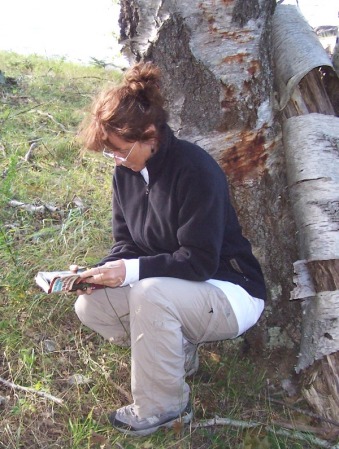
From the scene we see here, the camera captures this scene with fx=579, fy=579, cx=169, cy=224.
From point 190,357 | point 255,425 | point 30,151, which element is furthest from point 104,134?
point 30,151

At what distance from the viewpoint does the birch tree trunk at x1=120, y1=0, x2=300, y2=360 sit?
2494mm

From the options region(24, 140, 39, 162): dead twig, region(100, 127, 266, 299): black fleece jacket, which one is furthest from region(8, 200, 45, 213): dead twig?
region(100, 127, 266, 299): black fleece jacket

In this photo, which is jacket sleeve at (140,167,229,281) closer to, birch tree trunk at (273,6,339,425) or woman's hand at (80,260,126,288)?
woman's hand at (80,260,126,288)

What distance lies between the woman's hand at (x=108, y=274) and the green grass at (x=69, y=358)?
20.3 inches

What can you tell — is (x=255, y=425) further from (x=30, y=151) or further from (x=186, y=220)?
(x=30, y=151)

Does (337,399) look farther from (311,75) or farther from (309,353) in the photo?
(311,75)

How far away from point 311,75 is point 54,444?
2002 mm

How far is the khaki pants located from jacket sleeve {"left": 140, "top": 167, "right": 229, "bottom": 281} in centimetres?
7

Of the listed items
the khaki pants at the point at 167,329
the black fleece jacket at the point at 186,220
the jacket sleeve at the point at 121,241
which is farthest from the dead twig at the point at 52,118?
the khaki pants at the point at 167,329

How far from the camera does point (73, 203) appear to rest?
397 centimetres

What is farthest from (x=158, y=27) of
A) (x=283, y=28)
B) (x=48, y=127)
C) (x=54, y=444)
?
(x=48, y=127)

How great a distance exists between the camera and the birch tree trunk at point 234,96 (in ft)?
8.18

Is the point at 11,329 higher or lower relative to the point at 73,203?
lower

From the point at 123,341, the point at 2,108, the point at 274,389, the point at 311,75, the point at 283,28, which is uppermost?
the point at 2,108
